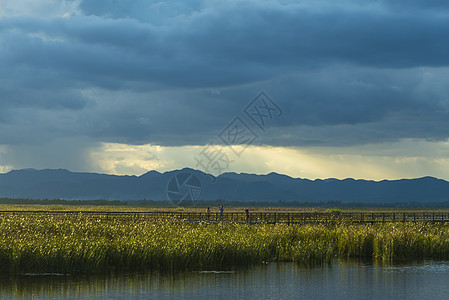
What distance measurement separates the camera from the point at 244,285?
100ft

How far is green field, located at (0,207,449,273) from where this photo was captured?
110 feet

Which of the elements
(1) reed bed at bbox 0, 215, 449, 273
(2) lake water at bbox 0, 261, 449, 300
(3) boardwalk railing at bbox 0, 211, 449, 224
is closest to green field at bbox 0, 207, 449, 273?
(1) reed bed at bbox 0, 215, 449, 273

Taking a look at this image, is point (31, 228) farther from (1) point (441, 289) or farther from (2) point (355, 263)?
(1) point (441, 289)

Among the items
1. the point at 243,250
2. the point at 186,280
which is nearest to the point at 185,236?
the point at 243,250

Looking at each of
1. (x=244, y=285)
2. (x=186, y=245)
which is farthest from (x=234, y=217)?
(x=244, y=285)

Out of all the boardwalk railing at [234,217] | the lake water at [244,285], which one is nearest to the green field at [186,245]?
the lake water at [244,285]

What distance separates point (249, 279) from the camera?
32.4m

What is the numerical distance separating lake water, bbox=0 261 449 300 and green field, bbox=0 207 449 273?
5.60 ft

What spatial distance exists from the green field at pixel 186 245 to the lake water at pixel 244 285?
1.71 m

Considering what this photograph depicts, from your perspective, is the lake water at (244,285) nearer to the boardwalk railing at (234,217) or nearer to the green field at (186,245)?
the green field at (186,245)

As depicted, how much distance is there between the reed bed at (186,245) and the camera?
33406mm

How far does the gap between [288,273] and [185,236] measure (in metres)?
7.24

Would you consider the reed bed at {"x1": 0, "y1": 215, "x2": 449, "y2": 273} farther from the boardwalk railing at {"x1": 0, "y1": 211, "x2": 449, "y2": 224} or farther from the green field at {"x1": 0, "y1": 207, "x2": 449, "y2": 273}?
the boardwalk railing at {"x1": 0, "y1": 211, "x2": 449, "y2": 224}

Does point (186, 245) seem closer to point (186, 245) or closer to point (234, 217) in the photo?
point (186, 245)
